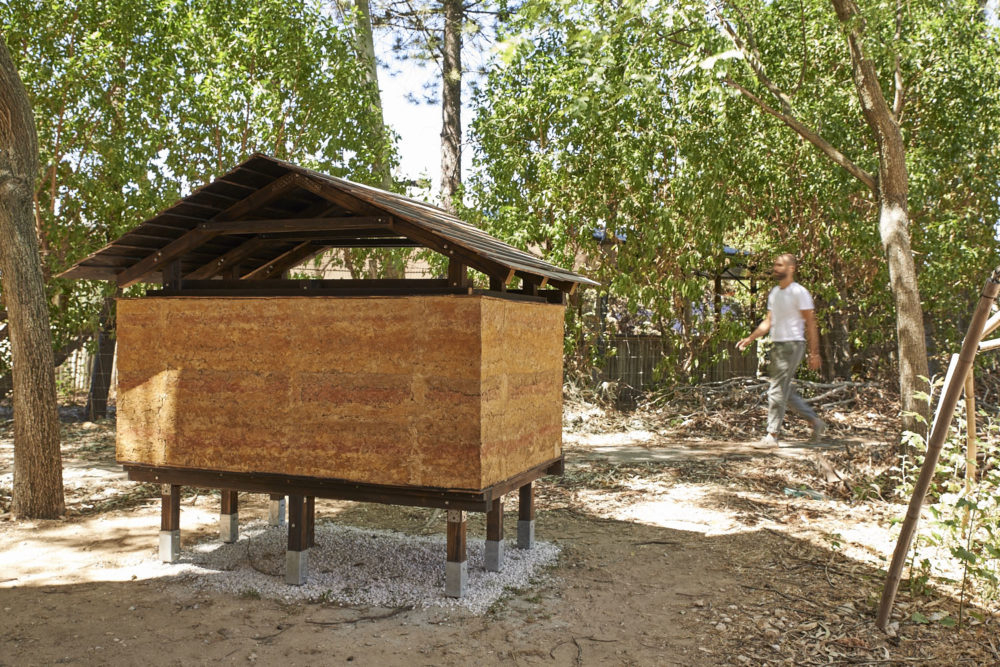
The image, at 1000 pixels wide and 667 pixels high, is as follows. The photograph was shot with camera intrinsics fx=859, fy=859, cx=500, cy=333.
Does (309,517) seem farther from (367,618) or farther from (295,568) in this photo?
(367,618)

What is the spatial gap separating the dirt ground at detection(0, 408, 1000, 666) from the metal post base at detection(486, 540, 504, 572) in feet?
1.21

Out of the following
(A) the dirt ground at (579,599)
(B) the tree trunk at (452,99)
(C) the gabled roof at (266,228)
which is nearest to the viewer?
(A) the dirt ground at (579,599)

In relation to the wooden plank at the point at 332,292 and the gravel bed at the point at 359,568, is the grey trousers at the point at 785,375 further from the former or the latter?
the wooden plank at the point at 332,292

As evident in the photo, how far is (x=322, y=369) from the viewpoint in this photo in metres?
5.02

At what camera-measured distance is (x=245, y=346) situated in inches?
204

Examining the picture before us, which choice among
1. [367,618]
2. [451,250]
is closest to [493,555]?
[367,618]

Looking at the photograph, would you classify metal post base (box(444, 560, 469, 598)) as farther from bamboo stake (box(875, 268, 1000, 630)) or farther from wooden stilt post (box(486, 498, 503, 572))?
bamboo stake (box(875, 268, 1000, 630))

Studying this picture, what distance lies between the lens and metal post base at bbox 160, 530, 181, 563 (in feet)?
18.8

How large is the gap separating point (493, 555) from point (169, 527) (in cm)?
218

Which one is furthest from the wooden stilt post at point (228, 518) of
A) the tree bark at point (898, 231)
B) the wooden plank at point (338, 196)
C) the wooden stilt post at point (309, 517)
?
the tree bark at point (898, 231)

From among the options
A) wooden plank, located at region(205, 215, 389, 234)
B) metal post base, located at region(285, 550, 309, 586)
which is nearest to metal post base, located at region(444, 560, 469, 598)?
metal post base, located at region(285, 550, 309, 586)

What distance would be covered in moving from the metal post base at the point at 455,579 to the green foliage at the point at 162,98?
26.0 ft

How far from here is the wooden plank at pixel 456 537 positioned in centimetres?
504

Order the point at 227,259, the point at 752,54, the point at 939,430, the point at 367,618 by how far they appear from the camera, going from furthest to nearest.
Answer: the point at 752,54, the point at 227,259, the point at 367,618, the point at 939,430
